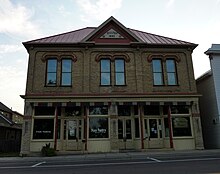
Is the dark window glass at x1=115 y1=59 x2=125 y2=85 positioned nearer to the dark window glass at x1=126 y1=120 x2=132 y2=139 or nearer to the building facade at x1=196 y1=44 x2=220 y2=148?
the dark window glass at x1=126 y1=120 x2=132 y2=139

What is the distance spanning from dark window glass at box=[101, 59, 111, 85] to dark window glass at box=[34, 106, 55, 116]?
463 cm

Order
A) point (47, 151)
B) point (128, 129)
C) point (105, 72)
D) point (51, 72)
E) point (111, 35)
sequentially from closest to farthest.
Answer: point (47, 151) → point (128, 129) → point (51, 72) → point (105, 72) → point (111, 35)

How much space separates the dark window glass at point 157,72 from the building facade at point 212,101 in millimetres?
4211

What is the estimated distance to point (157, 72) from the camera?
18922 mm

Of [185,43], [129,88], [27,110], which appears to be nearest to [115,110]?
[129,88]

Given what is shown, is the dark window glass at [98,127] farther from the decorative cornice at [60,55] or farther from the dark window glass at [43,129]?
the decorative cornice at [60,55]

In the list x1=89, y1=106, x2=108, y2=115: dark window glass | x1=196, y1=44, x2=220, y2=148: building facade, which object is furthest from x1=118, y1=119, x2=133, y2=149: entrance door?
x1=196, y1=44, x2=220, y2=148: building facade

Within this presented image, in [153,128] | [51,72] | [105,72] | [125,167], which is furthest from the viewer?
[105,72]

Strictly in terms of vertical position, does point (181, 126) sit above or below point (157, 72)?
below

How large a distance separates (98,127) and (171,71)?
789cm

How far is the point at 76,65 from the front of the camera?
18453 mm

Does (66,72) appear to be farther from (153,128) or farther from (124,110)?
(153,128)

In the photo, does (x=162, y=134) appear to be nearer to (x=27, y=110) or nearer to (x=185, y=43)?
(x=185, y=43)

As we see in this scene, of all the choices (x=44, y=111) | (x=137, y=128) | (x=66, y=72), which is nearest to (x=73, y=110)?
(x=44, y=111)
